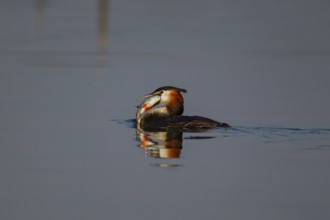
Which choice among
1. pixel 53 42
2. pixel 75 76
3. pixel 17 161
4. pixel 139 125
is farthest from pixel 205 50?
pixel 17 161

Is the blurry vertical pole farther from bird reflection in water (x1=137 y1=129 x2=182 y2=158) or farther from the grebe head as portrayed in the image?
bird reflection in water (x1=137 y1=129 x2=182 y2=158)

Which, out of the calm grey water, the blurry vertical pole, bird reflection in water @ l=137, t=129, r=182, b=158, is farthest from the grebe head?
the blurry vertical pole

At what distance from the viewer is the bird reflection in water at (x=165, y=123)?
45.4ft

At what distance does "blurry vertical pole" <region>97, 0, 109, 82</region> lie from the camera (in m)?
20.7

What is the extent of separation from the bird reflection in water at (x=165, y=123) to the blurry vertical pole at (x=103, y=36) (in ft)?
10.4

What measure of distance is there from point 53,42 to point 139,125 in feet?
30.4

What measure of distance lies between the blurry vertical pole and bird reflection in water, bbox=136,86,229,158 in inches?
125

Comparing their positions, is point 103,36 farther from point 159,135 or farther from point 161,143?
point 161,143

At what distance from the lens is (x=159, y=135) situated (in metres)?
14.9

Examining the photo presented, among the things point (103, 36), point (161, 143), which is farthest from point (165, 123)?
point (103, 36)

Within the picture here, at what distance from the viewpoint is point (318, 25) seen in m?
28.5

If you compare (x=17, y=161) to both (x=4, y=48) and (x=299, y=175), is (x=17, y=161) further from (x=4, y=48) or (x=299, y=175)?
(x=4, y=48)

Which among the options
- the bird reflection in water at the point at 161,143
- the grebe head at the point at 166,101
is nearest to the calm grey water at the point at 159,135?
the bird reflection in water at the point at 161,143

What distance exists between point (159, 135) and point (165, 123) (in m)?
0.67
